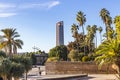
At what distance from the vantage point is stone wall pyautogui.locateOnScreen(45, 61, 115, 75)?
63.0 metres

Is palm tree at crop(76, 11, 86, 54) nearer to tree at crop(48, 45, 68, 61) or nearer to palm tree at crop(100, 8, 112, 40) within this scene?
palm tree at crop(100, 8, 112, 40)

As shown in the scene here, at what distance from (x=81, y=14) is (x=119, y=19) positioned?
47673mm

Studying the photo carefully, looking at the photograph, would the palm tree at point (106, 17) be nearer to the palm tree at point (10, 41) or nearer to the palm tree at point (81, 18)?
the palm tree at point (81, 18)

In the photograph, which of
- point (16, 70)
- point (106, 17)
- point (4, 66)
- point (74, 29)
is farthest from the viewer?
point (74, 29)

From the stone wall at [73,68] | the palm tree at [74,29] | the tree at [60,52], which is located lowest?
the stone wall at [73,68]

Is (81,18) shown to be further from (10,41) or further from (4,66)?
(4,66)

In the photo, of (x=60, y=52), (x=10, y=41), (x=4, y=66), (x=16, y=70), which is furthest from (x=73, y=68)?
(x=4, y=66)

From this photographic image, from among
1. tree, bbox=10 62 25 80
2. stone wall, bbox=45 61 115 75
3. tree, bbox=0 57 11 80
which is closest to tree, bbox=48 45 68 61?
stone wall, bbox=45 61 115 75

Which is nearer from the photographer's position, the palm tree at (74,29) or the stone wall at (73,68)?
the stone wall at (73,68)

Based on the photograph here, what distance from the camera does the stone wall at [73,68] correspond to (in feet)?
207

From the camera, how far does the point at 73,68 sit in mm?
65938

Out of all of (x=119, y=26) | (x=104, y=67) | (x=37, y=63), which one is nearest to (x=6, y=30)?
(x=104, y=67)

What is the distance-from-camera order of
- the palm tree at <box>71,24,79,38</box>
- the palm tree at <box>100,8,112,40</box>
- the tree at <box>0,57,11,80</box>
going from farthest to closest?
the palm tree at <box>71,24,79,38</box> < the palm tree at <box>100,8,112,40</box> < the tree at <box>0,57,11,80</box>

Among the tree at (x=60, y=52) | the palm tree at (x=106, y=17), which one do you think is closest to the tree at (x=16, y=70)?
the palm tree at (x=106, y=17)
